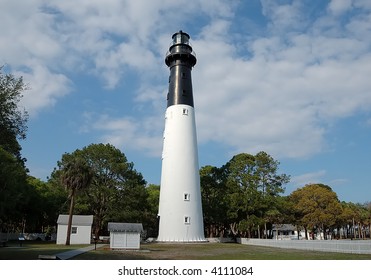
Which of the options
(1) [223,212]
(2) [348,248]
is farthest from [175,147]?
(2) [348,248]

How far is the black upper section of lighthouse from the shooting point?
38.2 metres

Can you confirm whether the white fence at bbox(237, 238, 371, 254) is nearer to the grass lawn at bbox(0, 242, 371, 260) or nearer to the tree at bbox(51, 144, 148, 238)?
the grass lawn at bbox(0, 242, 371, 260)

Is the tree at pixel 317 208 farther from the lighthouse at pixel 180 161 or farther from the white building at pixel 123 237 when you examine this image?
the white building at pixel 123 237

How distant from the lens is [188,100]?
126ft

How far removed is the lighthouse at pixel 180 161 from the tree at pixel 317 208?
22.4m

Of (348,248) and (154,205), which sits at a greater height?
(154,205)

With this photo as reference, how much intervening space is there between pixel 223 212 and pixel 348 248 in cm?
2388

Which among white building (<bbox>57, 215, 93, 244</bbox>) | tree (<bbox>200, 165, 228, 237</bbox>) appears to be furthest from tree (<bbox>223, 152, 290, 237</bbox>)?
white building (<bbox>57, 215, 93, 244</bbox>)

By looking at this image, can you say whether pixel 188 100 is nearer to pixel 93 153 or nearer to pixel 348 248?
pixel 93 153

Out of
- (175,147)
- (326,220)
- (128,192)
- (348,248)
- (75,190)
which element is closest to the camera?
(348,248)

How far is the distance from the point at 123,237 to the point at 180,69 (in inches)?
766

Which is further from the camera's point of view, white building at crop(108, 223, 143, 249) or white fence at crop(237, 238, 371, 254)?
white building at crop(108, 223, 143, 249)

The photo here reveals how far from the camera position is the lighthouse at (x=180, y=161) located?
35.3 meters
